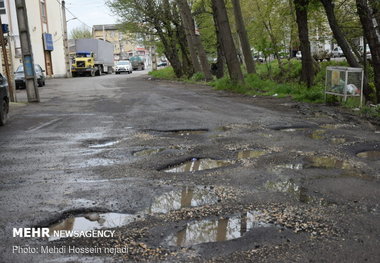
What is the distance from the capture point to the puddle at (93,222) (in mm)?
4238

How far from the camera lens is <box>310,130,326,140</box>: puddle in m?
8.38

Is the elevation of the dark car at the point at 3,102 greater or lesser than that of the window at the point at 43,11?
lesser

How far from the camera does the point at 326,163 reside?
646 cm

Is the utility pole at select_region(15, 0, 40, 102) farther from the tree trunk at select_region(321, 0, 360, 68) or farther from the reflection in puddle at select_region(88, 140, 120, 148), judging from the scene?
the tree trunk at select_region(321, 0, 360, 68)

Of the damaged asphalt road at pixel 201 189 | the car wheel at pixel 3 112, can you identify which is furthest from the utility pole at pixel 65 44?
the damaged asphalt road at pixel 201 189

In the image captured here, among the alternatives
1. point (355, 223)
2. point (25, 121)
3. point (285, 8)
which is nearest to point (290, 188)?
point (355, 223)

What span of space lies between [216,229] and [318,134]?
5162 millimetres

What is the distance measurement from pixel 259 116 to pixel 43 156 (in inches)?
229

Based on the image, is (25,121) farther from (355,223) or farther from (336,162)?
(355,223)

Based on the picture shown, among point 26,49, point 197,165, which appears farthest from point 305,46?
point 197,165

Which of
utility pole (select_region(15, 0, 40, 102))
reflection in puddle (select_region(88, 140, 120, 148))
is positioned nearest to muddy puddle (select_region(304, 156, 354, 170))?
reflection in puddle (select_region(88, 140, 120, 148))

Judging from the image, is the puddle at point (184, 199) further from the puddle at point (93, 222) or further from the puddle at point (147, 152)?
the puddle at point (147, 152)

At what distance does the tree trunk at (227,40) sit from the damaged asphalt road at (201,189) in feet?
35.6

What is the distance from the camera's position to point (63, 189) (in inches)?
215
